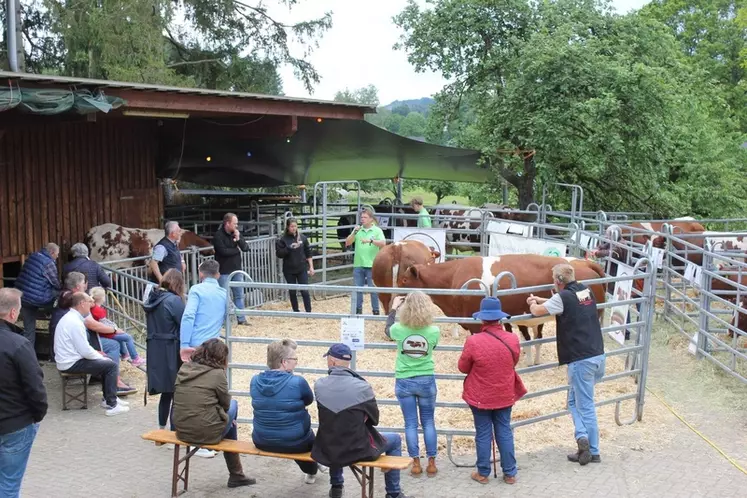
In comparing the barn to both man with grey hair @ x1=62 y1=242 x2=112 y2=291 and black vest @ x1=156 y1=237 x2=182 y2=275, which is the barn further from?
black vest @ x1=156 y1=237 x2=182 y2=275

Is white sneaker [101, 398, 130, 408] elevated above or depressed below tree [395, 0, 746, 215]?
below

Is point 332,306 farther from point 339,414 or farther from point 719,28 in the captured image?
point 719,28

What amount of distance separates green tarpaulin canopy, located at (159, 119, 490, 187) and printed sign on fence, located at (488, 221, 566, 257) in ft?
11.5

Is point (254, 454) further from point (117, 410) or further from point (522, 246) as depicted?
point (522, 246)

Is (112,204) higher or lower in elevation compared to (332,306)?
higher

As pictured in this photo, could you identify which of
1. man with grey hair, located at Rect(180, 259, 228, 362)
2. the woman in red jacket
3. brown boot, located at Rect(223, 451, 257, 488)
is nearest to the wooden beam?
man with grey hair, located at Rect(180, 259, 228, 362)

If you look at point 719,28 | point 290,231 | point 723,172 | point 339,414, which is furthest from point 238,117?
point 719,28

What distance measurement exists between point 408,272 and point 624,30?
1210 centimetres

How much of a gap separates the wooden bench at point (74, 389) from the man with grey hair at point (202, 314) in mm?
1884

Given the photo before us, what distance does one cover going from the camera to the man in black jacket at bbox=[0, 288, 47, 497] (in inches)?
189

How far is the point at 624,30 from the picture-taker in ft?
61.8

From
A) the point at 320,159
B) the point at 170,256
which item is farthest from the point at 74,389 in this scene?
the point at 320,159

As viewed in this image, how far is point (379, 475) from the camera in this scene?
21.2ft

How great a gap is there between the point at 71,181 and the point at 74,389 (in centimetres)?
576
